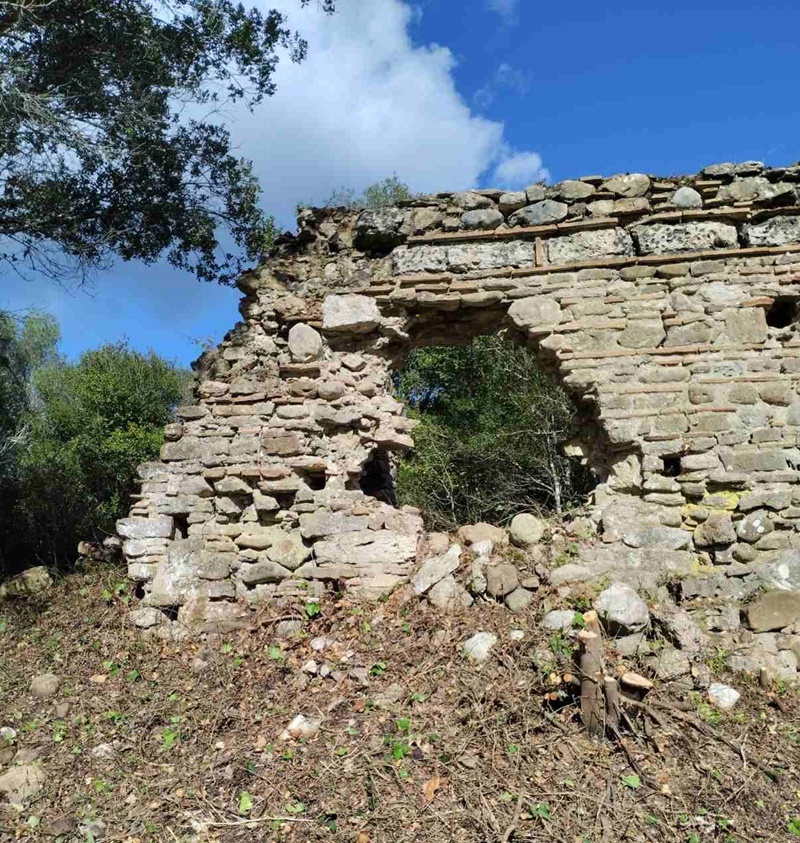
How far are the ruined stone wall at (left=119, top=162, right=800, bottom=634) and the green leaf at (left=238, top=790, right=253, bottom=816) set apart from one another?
62.8 inches

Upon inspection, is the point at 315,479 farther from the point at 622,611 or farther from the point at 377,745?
the point at 622,611

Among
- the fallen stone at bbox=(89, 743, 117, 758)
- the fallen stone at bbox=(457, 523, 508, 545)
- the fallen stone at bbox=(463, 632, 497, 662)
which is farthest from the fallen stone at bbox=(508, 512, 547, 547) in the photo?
the fallen stone at bbox=(89, 743, 117, 758)

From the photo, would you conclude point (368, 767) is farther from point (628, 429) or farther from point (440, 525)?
point (440, 525)

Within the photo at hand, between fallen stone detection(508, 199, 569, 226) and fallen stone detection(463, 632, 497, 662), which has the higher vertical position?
fallen stone detection(508, 199, 569, 226)

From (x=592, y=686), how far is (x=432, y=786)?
1.02m

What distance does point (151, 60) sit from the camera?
8062mm

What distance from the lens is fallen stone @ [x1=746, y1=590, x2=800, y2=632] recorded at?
4.73 m

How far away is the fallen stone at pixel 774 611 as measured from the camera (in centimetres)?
473

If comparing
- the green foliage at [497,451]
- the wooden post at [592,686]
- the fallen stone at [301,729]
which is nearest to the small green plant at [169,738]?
the fallen stone at [301,729]

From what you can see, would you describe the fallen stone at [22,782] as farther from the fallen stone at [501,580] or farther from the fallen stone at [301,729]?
the fallen stone at [501,580]

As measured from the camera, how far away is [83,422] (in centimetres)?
1590

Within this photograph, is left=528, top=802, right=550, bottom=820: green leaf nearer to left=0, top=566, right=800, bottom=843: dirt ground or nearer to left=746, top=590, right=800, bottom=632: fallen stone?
left=0, top=566, right=800, bottom=843: dirt ground

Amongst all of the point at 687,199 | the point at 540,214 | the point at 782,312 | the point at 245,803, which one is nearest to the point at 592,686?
the point at 245,803

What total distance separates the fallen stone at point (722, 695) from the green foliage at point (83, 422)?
30.4ft
